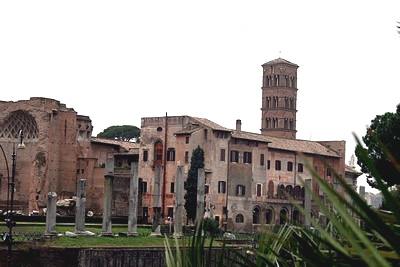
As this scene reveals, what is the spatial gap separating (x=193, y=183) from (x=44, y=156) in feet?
31.9

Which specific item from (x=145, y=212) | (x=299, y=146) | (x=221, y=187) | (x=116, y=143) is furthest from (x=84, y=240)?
(x=299, y=146)

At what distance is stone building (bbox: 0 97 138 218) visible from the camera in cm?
4916

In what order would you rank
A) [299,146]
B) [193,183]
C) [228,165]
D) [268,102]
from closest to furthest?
[193,183] < [228,165] < [299,146] < [268,102]

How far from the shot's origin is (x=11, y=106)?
49844mm

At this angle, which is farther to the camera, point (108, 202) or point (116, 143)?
point (116, 143)

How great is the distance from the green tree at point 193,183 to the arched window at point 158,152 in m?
3.09

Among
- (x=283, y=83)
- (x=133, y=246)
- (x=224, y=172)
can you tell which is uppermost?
(x=283, y=83)

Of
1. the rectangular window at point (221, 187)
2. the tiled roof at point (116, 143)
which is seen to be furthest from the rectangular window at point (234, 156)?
the tiled roof at point (116, 143)

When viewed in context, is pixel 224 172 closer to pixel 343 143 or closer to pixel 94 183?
pixel 94 183

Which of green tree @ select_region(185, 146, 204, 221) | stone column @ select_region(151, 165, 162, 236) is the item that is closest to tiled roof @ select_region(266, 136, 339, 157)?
green tree @ select_region(185, 146, 204, 221)

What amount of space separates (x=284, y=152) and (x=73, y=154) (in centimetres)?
1420

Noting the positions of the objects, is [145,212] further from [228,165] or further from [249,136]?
[249,136]

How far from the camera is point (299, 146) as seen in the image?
56500mm

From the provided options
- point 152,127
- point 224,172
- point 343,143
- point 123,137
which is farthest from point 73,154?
point 123,137
